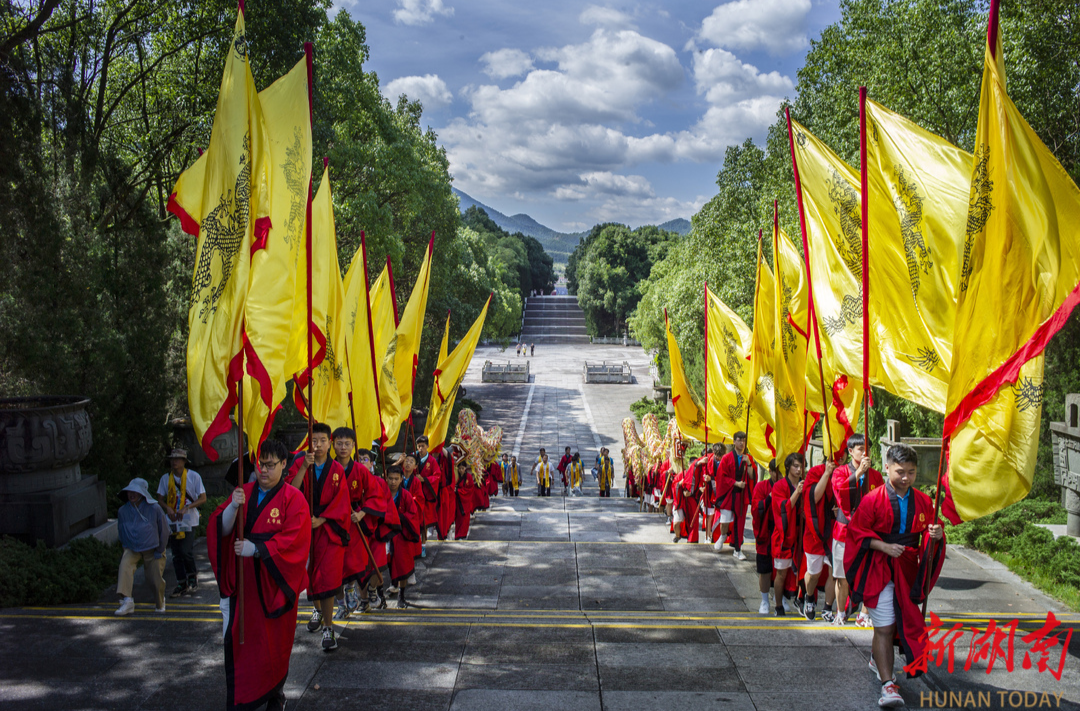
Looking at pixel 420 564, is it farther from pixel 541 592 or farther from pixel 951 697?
pixel 951 697

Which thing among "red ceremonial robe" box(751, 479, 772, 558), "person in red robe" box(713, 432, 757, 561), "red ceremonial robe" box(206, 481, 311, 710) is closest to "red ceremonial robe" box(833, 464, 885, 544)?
"red ceremonial robe" box(751, 479, 772, 558)

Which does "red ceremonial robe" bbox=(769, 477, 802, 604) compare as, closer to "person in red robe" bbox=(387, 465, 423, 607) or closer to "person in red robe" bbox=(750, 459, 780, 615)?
"person in red robe" bbox=(750, 459, 780, 615)

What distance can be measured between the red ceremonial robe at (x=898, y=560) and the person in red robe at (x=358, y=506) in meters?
3.94

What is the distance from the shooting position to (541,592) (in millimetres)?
7566

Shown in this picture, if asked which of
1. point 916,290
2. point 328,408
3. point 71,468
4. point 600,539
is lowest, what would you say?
point 600,539

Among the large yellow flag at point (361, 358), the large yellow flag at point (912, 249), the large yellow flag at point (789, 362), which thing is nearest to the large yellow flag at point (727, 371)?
the large yellow flag at point (789, 362)

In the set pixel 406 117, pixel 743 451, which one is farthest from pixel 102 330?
pixel 406 117

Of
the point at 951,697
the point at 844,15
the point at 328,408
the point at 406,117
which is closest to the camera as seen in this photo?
the point at 951,697

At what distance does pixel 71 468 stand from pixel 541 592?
548 centimetres

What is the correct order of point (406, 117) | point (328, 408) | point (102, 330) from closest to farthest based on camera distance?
point (328, 408), point (102, 330), point (406, 117)

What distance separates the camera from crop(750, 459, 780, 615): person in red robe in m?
7.08

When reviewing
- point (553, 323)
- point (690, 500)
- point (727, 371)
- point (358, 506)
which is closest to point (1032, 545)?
point (727, 371)

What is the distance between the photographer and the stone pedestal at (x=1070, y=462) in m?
9.17

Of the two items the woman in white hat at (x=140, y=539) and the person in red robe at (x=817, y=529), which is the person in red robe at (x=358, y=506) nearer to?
the woman in white hat at (x=140, y=539)
